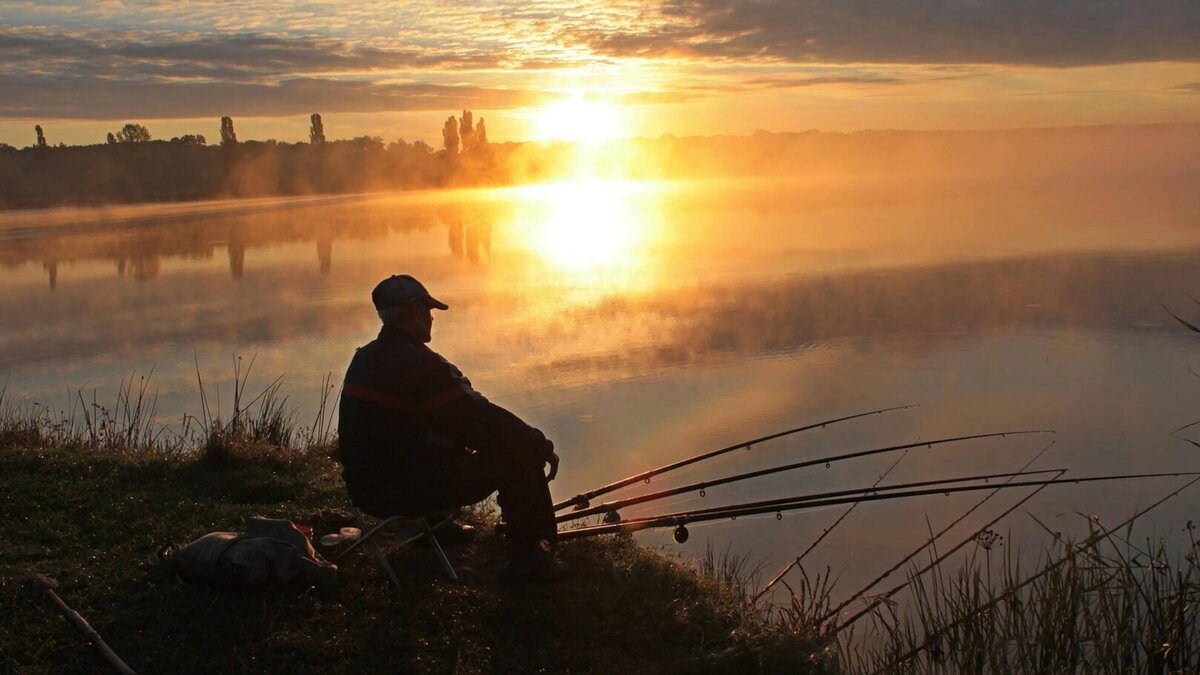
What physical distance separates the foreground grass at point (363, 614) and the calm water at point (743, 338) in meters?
1.75

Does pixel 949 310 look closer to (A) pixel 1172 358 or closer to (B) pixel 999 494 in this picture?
(A) pixel 1172 358

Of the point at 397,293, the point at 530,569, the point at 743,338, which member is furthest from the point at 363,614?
Answer: the point at 743,338

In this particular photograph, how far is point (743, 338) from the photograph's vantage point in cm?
1355

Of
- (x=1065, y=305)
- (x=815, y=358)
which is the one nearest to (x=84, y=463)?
(x=815, y=358)

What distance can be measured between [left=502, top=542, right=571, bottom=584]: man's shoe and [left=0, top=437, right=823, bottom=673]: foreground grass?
6 cm

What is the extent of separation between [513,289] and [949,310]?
283 inches

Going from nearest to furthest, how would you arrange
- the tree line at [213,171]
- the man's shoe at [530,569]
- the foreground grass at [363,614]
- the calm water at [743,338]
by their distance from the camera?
the foreground grass at [363,614], the man's shoe at [530,569], the calm water at [743,338], the tree line at [213,171]

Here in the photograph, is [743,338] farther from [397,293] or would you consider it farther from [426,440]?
[397,293]

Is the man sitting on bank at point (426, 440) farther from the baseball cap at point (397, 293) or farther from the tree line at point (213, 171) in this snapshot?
the tree line at point (213, 171)

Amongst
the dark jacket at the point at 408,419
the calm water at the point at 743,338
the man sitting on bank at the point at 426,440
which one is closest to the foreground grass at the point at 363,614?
the man sitting on bank at the point at 426,440

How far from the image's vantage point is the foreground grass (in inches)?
173

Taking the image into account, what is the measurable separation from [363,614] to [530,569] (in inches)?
31.9

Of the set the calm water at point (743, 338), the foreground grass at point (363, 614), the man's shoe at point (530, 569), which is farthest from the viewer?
the calm water at point (743, 338)

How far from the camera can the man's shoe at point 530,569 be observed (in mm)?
5125
